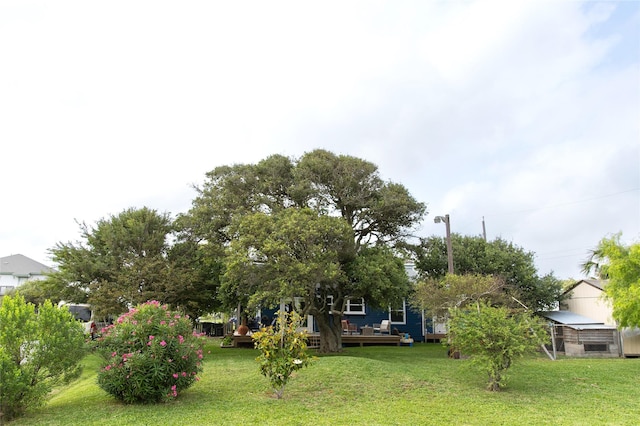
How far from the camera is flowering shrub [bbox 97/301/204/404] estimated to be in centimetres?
831

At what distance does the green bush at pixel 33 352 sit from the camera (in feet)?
23.9

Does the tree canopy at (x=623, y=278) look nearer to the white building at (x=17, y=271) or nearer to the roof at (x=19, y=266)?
the white building at (x=17, y=271)

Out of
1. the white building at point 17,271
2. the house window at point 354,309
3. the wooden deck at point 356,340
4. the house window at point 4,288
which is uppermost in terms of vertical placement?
the white building at point 17,271

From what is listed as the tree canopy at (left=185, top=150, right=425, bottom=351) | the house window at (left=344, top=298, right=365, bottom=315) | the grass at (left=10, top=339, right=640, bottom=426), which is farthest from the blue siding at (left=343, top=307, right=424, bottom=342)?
the grass at (left=10, top=339, right=640, bottom=426)

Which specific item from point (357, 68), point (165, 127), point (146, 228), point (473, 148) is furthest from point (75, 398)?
point (473, 148)

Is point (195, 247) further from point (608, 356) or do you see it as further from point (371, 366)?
point (608, 356)

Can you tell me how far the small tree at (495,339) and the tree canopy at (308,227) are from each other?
18.5 ft

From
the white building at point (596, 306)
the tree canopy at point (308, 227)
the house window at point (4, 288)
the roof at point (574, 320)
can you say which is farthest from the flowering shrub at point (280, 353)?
the house window at point (4, 288)

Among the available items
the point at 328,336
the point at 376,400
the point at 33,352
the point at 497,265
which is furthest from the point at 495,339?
the point at 497,265

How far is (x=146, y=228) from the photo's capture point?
1841cm

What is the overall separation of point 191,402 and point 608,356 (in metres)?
16.3

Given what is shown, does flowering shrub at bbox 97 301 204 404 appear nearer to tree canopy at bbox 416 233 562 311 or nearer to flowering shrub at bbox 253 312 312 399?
flowering shrub at bbox 253 312 312 399

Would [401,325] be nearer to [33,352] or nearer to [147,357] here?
[147,357]

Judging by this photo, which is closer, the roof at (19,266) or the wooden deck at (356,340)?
the wooden deck at (356,340)
